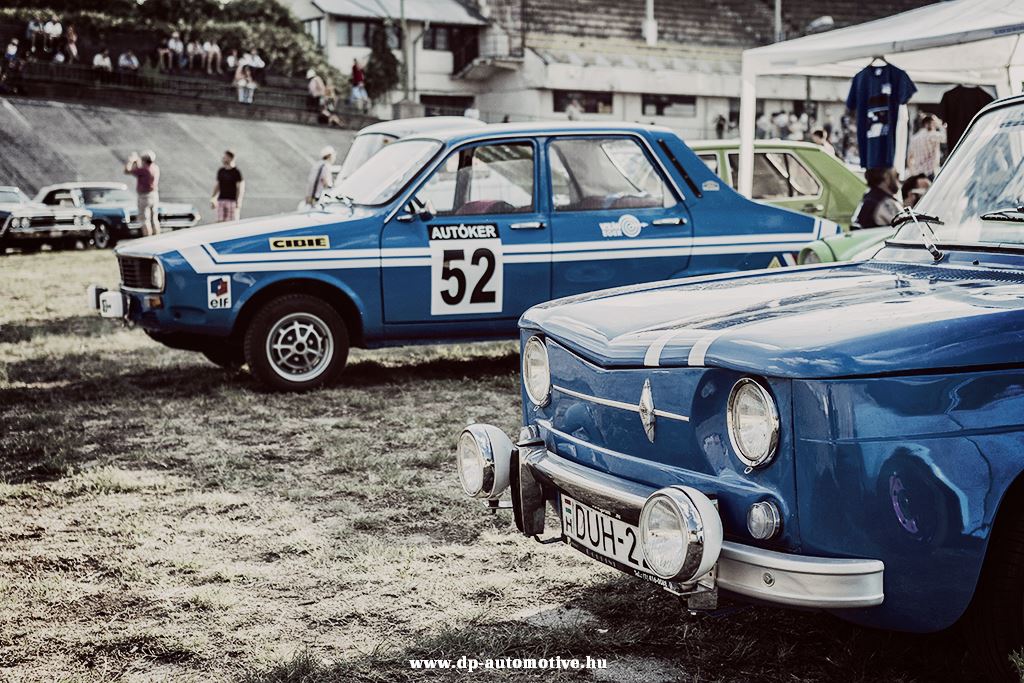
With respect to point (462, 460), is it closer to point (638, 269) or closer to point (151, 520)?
point (151, 520)

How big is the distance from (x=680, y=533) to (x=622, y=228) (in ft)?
17.4

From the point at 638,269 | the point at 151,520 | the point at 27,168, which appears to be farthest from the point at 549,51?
the point at 151,520

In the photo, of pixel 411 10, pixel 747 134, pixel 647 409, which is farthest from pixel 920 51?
pixel 411 10

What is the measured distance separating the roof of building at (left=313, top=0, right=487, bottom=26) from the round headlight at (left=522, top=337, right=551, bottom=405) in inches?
1758

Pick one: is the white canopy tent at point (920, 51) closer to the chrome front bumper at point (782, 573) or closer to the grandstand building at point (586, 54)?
the chrome front bumper at point (782, 573)

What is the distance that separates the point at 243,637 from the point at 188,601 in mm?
427

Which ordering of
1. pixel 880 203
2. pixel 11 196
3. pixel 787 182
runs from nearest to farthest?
pixel 880 203, pixel 787 182, pixel 11 196

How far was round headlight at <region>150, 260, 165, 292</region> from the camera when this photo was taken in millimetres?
7719

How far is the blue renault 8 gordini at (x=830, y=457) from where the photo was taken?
2.76 meters

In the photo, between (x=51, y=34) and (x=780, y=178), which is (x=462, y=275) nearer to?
(x=780, y=178)

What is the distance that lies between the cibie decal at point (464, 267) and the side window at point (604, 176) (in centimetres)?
59

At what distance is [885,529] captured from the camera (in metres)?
2.77

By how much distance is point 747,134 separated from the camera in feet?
35.6

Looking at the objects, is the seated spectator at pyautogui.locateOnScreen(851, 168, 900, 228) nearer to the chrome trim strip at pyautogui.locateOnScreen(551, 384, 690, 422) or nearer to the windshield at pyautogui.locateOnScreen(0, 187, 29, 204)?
the chrome trim strip at pyautogui.locateOnScreen(551, 384, 690, 422)
